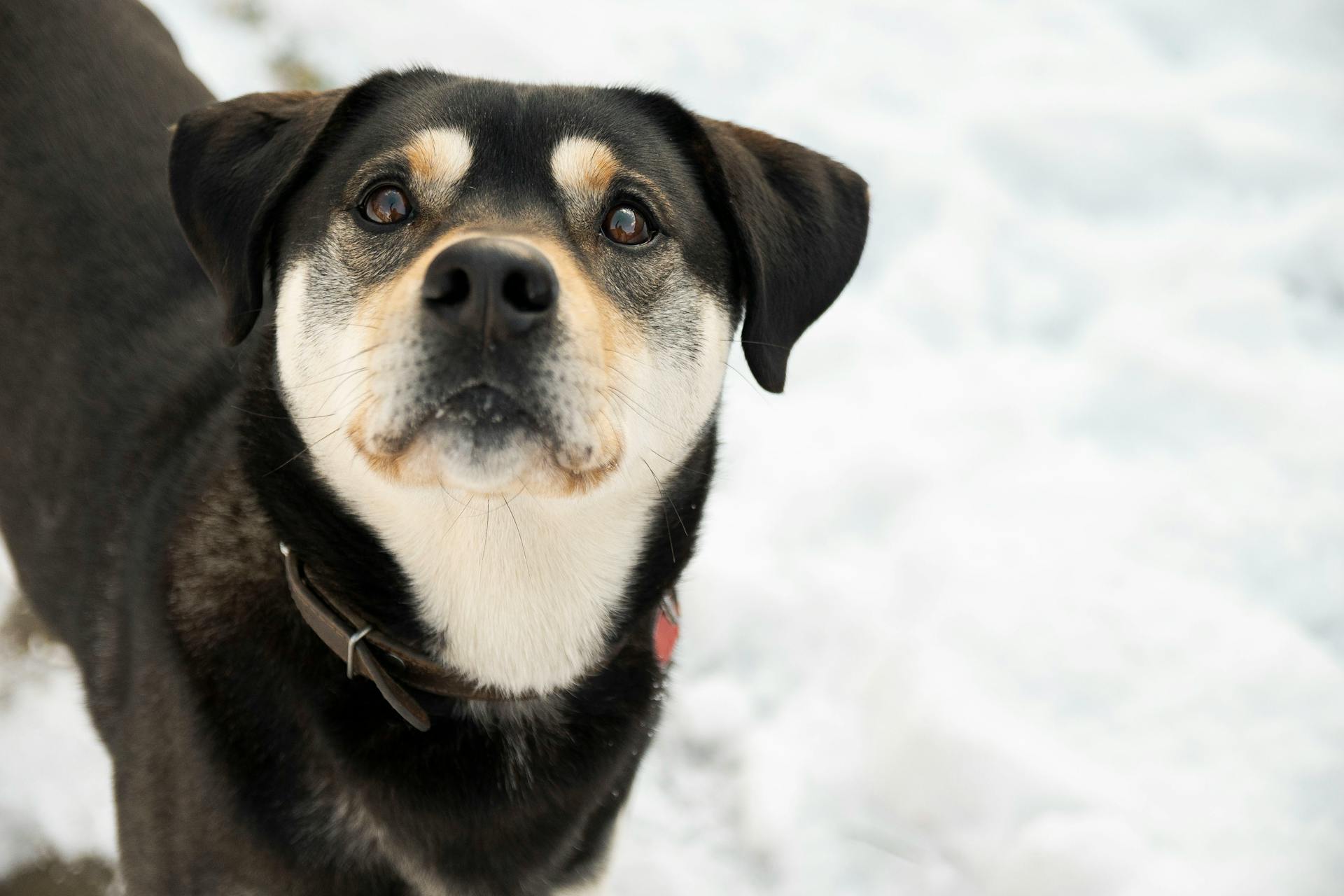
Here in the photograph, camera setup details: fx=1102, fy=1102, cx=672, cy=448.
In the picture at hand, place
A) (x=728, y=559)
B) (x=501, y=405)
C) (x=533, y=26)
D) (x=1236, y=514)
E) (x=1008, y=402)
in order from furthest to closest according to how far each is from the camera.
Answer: (x=533, y=26) → (x=1008, y=402) → (x=1236, y=514) → (x=728, y=559) → (x=501, y=405)

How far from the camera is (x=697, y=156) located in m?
2.16

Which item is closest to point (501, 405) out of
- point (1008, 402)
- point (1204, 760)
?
point (1204, 760)

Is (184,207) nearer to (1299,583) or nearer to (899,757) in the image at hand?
(899,757)

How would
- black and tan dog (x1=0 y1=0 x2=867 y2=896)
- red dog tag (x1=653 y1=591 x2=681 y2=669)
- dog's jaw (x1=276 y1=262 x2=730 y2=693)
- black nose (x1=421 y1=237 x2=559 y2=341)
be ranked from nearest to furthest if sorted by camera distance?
black nose (x1=421 y1=237 x2=559 y2=341) < black and tan dog (x1=0 y1=0 x2=867 y2=896) < dog's jaw (x1=276 y1=262 x2=730 y2=693) < red dog tag (x1=653 y1=591 x2=681 y2=669)

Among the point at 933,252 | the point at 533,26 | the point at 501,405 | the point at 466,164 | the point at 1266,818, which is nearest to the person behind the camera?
the point at 501,405

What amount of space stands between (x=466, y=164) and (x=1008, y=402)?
2579mm

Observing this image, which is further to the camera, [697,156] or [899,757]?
[899,757]

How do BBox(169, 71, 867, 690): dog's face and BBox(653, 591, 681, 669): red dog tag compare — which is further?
BBox(653, 591, 681, 669): red dog tag

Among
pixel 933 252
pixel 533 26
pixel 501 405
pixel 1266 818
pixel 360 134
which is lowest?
pixel 1266 818

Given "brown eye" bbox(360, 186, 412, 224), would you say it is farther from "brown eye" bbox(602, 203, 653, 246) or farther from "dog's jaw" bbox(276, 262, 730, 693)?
"brown eye" bbox(602, 203, 653, 246)

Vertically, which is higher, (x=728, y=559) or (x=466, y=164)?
(x=466, y=164)

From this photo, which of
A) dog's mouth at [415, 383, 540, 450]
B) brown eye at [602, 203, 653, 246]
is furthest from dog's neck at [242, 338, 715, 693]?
brown eye at [602, 203, 653, 246]

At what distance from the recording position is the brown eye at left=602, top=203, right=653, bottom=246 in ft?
6.55

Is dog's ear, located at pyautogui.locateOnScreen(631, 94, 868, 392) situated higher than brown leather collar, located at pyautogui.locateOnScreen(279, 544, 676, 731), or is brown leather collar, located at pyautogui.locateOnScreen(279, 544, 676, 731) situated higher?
dog's ear, located at pyautogui.locateOnScreen(631, 94, 868, 392)
